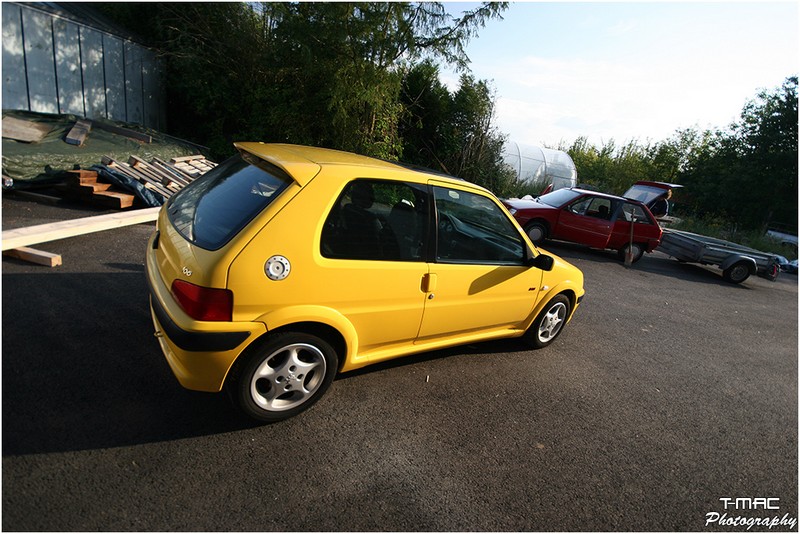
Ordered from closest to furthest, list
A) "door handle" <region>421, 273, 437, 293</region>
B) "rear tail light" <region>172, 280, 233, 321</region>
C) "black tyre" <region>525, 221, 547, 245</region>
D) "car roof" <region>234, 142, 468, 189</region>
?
"rear tail light" <region>172, 280, 233, 321</region> < "car roof" <region>234, 142, 468, 189</region> < "door handle" <region>421, 273, 437, 293</region> < "black tyre" <region>525, 221, 547, 245</region>

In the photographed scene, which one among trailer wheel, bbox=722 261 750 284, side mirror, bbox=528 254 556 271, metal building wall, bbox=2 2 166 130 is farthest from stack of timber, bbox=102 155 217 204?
trailer wheel, bbox=722 261 750 284

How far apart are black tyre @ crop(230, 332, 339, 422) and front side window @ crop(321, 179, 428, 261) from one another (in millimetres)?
614

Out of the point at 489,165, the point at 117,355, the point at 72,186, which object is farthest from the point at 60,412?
the point at 489,165

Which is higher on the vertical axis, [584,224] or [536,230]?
[584,224]

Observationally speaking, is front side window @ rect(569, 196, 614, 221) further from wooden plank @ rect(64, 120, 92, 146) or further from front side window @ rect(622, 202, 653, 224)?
wooden plank @ rect(64, 120, 92, 146)

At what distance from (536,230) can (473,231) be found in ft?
24.2

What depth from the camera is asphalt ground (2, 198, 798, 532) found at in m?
2.33

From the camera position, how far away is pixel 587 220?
1087cm

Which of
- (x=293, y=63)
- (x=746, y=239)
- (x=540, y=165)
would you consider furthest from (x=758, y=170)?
(x=293, y=63)

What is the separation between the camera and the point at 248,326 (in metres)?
2.60

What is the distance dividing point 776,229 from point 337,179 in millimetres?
32131

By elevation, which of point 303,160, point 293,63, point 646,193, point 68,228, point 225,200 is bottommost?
point 68,228

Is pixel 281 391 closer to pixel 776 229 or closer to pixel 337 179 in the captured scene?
pixel 337 179

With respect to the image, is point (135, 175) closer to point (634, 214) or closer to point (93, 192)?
point (93, 192)
